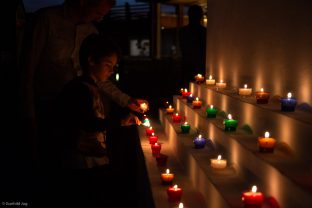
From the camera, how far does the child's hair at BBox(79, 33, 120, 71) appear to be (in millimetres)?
2926

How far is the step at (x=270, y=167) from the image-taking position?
235 centimetres

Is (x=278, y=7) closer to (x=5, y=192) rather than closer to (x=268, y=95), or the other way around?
(x=268, y=95)

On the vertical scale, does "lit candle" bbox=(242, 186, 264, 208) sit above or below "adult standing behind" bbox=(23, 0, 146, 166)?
below

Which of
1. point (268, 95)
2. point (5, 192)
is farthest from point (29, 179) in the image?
point (268, 95)

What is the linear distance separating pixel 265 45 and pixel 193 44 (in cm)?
323

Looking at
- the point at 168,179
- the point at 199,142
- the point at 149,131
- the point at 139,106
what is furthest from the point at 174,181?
the point at 149,131

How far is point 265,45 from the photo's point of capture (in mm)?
3980

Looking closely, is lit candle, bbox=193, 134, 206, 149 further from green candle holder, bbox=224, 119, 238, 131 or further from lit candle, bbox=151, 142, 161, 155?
lit candle, bbox=151, 142, 161, 155

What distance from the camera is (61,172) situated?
114 inches

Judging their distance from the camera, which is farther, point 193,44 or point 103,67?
point 193,44

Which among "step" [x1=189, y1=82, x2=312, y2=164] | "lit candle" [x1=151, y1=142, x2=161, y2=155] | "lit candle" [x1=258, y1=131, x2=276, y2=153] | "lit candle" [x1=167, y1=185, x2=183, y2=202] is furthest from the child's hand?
"lit candle" [x1=151, y1=142, x2=161, y2=155]

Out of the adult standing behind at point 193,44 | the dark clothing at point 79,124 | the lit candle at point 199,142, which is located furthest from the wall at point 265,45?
the dark clothing at point 79,124

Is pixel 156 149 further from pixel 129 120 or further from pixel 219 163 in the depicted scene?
pixel 129 120

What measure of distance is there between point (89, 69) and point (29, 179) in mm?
2724
